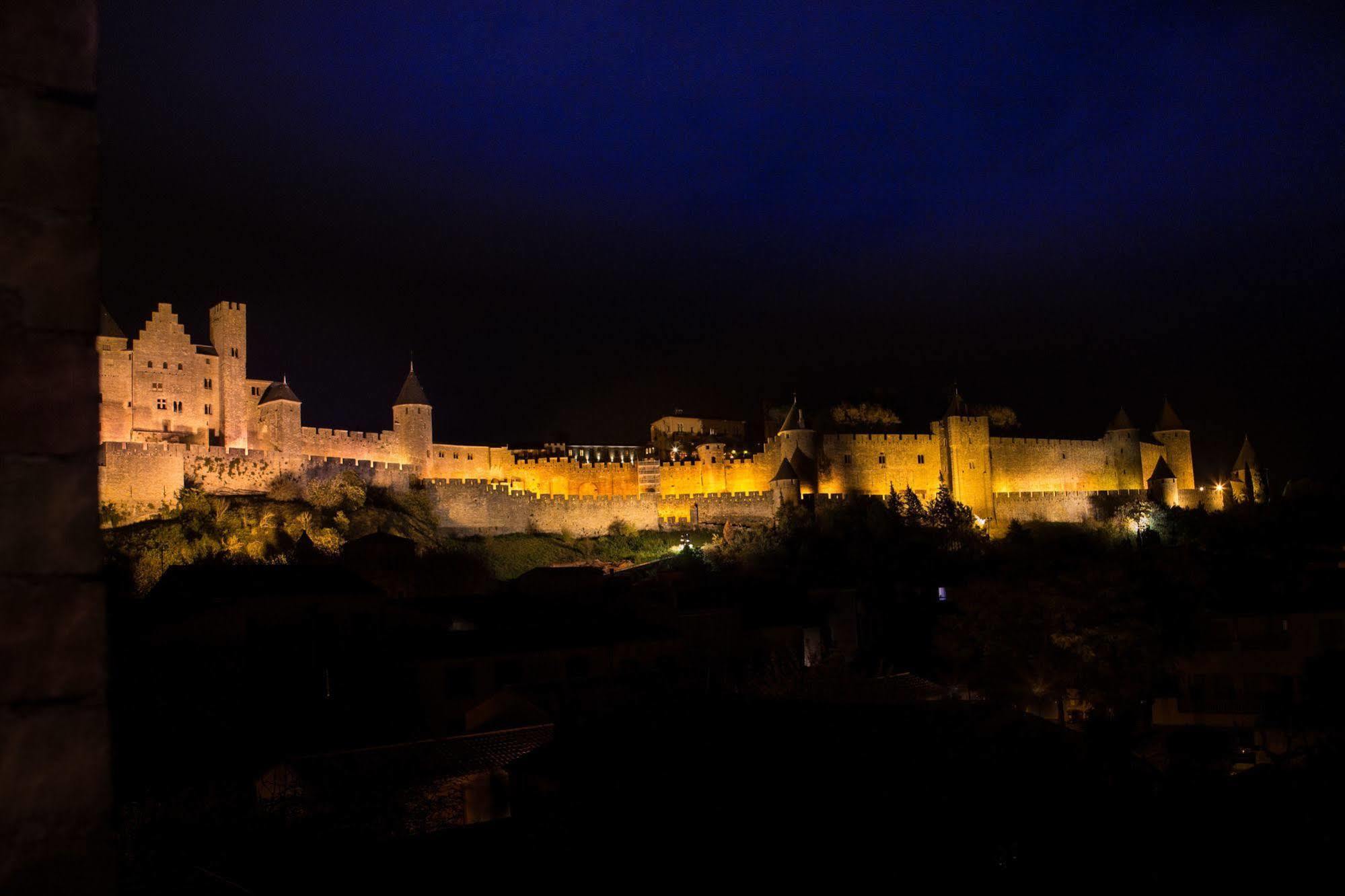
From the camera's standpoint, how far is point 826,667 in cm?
3005

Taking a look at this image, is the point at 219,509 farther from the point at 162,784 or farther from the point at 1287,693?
the point at 1287,693

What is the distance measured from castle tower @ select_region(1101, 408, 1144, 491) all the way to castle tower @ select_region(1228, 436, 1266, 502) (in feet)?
25.7

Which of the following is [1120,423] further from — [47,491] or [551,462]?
[47,491]

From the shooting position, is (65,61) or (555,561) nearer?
(65,61)

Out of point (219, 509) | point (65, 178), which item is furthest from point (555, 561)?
point (65, 178)

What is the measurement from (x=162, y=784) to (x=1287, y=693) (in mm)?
28929

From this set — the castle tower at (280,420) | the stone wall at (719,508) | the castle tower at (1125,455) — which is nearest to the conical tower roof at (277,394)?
the castle tower at (280,420)

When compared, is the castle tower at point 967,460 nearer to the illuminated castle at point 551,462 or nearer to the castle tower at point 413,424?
the illuminated castle at point 551,462

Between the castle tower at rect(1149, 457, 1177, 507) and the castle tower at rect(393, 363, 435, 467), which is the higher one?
the castle tower at rect(393, 363, 435, 467)

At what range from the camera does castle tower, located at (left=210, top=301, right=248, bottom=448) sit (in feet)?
193

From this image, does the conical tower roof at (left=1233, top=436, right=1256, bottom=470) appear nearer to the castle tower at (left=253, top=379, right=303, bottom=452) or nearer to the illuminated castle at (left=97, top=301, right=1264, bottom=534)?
the illuminated castle at (left=97, top=301, right=1264, bottom=534)

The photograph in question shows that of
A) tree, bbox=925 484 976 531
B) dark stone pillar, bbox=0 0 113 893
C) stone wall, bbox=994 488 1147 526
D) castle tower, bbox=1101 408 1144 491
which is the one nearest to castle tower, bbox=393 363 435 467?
tree, bbox=925 484 976 531

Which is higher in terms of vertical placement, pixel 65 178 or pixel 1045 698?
pixel 65 178

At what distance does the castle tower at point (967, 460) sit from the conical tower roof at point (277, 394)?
42157 millimetres
